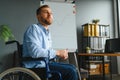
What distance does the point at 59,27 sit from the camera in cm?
480

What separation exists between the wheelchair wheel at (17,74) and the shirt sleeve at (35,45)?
19 cm

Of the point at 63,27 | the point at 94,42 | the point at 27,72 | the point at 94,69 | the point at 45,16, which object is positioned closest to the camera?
the point at 27,72

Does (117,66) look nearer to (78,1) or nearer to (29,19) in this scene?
(78,1)

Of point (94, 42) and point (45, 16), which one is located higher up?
point (45, 16)

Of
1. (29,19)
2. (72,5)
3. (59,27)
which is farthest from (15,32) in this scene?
(72,5)

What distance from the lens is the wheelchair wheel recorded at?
187cm

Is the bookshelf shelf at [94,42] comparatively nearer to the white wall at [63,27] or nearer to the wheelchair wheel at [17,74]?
the white wall at [63,27]

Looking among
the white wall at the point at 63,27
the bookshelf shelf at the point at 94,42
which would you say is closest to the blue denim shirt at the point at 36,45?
the white wall at the point at 63,27

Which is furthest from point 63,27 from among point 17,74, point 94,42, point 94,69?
point 17,74

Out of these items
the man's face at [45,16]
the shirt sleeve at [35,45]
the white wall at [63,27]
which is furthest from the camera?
the white wall at [63,27]

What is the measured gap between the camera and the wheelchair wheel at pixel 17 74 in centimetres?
187

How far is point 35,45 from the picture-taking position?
6.72ft

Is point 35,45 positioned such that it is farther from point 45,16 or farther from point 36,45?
point 45,16

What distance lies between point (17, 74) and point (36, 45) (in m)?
0.30
